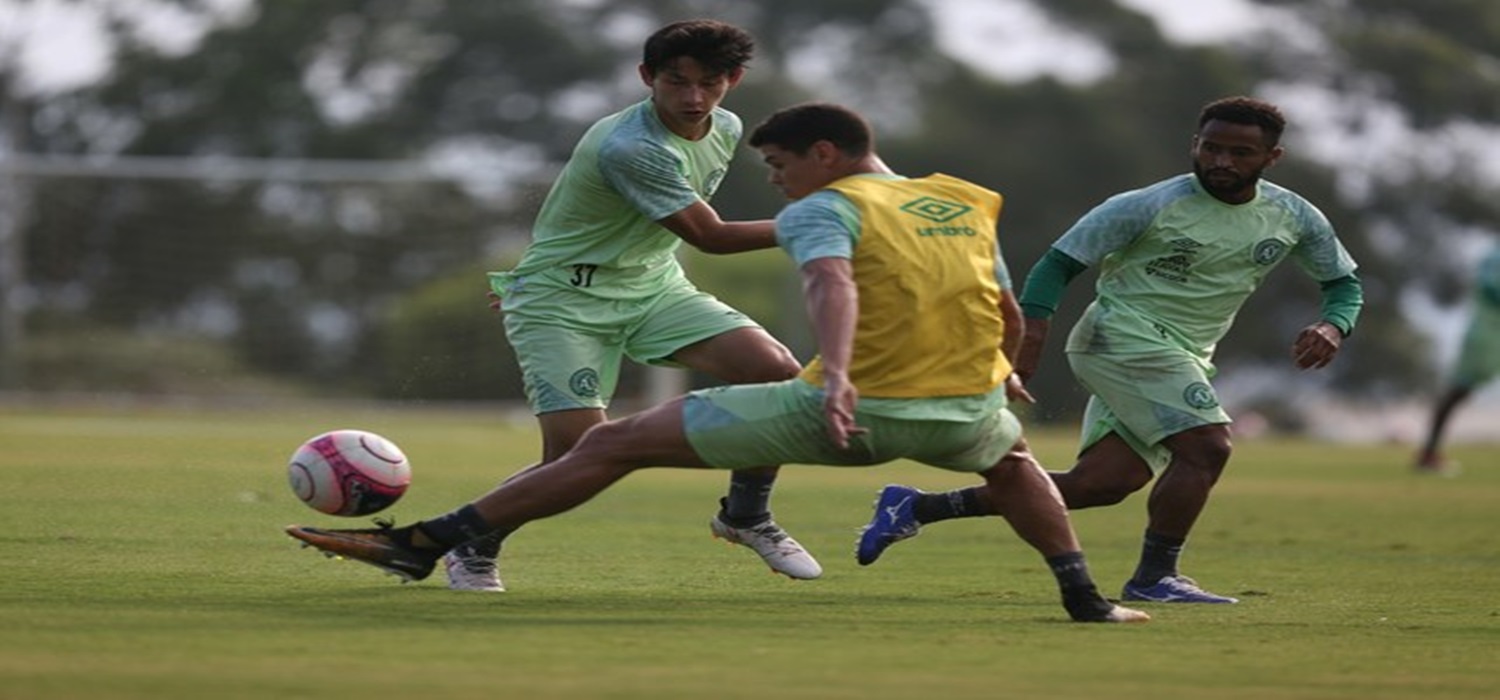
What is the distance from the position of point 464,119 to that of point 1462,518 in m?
41.6

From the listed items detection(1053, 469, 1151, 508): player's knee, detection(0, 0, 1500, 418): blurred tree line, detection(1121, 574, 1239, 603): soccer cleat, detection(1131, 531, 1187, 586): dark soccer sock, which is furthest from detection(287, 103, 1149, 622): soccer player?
detection(0, 0, 1500, 418): blurred tree line

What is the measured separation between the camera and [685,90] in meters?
10.5

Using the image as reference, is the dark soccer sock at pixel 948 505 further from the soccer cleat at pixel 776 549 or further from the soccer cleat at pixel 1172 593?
the soccer cleat at pixel 1172 593

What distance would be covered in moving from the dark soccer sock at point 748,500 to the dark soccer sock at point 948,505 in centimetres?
63

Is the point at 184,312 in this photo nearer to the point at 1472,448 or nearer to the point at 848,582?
the point at 1472,448

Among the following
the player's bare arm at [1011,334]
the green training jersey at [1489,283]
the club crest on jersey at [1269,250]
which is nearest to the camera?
the player's bare arm at [1011,334]

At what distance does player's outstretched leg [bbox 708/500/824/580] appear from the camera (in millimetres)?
11234

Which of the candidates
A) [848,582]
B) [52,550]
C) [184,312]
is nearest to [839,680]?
[848,582]

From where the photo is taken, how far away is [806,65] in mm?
60969

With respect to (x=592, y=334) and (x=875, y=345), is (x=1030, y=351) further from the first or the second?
(x=592, y=334)

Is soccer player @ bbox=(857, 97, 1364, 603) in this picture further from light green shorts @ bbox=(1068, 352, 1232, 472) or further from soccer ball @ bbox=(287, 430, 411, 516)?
soccer ball @ bbox=(287, 430, 411, 516)

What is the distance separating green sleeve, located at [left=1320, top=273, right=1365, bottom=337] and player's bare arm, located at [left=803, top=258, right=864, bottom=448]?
348cm

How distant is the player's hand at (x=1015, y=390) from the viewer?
964 cm

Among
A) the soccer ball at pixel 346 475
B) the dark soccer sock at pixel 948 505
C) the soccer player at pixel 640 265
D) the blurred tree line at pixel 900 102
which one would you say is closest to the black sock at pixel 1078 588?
the soccer player at pixel 640 265
